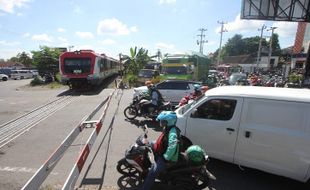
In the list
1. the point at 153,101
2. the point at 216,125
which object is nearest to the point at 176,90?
the point at 153,101

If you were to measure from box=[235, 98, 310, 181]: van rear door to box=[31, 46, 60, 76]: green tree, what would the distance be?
30.8 m

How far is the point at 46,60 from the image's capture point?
31.2 metres

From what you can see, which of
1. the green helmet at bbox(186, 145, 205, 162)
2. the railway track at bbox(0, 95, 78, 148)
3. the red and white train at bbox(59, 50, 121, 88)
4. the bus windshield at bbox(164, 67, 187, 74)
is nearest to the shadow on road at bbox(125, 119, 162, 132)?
the railway track at bbox(0, 95, 78, 148)

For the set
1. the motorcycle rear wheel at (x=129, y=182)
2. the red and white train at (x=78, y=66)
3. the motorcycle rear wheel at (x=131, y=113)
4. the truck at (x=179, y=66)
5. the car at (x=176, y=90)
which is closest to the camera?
the motorcycle rear wheel at (x=129, y=182)

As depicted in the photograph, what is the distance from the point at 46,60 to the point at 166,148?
31.1 metres

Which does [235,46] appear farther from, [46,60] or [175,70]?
[175,70]

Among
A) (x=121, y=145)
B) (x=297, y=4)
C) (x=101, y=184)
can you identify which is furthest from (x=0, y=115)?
(x=297, y=4)

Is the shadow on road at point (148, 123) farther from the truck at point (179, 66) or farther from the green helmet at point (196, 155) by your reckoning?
the truck at point (179, 66)

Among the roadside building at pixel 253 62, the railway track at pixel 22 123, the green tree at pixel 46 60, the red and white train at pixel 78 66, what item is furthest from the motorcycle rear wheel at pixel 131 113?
the roadside building at pixel 253 62

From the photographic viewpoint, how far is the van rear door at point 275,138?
13.9ft

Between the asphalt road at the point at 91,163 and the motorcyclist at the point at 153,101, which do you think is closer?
the asphalt road at the point at 91,163

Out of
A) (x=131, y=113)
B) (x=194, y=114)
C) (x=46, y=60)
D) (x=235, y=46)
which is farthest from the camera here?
(x=235, y=46)

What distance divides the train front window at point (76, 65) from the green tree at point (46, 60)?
12.5m

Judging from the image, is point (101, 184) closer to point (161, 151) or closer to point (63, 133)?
point (161, 151)
